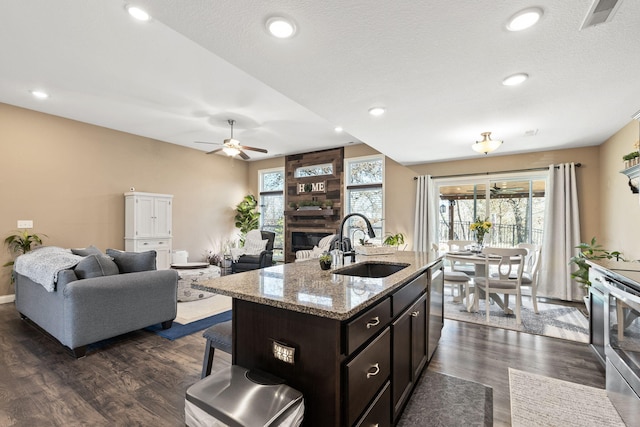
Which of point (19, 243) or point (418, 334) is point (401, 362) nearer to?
point (418, 334)

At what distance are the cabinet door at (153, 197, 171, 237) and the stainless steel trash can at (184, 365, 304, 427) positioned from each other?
5473mm

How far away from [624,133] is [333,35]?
13.9 ft

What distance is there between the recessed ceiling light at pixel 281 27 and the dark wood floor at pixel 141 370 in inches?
100

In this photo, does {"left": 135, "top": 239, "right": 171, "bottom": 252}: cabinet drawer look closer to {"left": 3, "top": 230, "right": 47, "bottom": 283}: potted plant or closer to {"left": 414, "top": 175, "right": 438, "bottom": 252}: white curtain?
{"left": 3, "top": 230, "right": 47, "bottom": 283}: potted plant

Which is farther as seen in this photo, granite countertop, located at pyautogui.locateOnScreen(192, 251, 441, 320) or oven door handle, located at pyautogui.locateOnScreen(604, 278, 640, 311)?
oven door handle, located at pyautogui.locateOnScreen(604, 278, 640, 311)

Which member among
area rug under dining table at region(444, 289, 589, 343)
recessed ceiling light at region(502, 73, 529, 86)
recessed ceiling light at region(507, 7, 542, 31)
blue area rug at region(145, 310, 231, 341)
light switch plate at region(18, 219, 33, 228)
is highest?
recessed ceiling light at region(507, 7, 542, 31)

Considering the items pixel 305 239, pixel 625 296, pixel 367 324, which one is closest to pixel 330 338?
pixel 367 324

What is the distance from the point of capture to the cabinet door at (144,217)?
5.58m

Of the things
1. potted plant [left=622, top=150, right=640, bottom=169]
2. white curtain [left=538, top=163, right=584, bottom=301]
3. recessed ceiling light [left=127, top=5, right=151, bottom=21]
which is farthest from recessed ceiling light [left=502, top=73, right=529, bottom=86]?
white curtain [left=538, top=163, right=584, bottom=301]

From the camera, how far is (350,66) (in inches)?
90.2

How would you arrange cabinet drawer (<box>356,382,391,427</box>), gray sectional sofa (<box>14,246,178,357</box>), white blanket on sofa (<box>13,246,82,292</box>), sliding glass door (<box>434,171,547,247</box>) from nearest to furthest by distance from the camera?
1. cabinet drawer (<box>356,382,391,427</box>)
2. gray sectional sofa (<box>14,246,178,357</box>)
3. white blanket on sofa (<box>13,246,82,292</box>)
4. sliding glass door (<box>434,171,547,247</box>)

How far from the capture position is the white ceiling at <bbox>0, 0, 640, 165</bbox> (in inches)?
68.8

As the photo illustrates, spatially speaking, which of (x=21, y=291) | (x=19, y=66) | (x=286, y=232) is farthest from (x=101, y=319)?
(x=286, y=232)

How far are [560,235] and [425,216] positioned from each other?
2.14 metres
